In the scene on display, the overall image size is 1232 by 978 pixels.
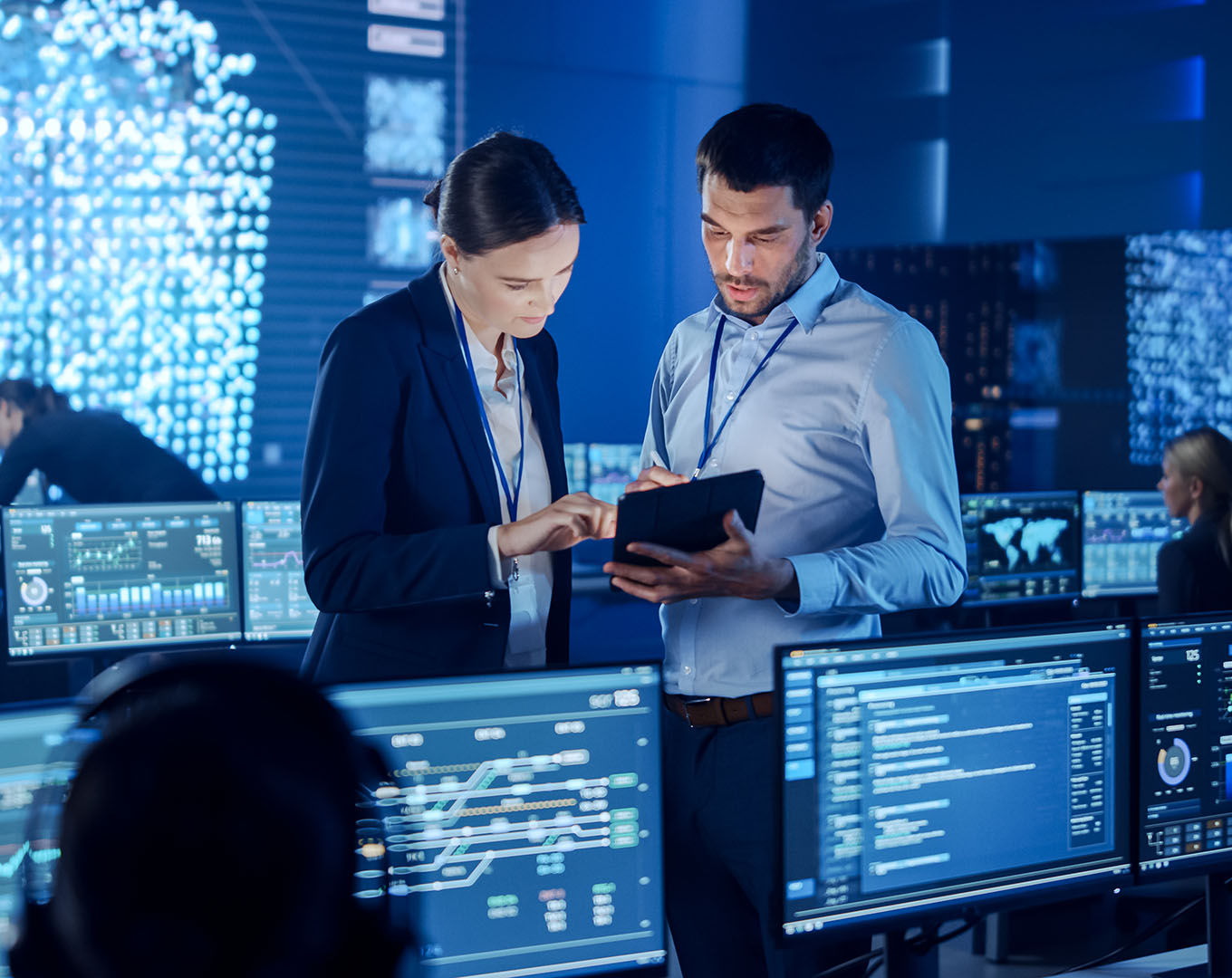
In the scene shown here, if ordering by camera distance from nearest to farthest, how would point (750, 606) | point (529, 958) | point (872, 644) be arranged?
point (529, 958) → point (872, 644) → point (750, 606)

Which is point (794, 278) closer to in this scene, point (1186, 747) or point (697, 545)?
point (697, 545)

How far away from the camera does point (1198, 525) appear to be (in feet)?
13.3

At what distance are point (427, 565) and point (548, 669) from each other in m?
0.37

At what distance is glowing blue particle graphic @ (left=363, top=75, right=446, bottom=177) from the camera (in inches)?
174

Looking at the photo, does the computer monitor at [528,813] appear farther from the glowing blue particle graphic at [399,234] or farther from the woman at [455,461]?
the glowing blue particle graphic at [399,234]

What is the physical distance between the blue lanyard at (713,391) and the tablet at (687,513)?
230 mm

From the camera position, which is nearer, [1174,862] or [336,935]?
[336,935]

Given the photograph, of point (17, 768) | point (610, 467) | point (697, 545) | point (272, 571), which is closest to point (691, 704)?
point (697, 545)

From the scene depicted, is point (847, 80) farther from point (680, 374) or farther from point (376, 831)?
point (376, 831)

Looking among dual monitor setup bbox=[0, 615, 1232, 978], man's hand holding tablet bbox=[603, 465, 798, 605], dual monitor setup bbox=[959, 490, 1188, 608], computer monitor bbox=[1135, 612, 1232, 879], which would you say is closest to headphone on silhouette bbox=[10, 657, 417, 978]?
dual monitor setup bbox=[0, 615, 1232, 978]

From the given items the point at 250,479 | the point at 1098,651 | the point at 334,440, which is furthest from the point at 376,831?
the point at 250,479

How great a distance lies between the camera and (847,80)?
489 cm

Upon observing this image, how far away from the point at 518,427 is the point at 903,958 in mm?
913

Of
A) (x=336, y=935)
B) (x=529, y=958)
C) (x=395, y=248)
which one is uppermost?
(x=395, y=248)
